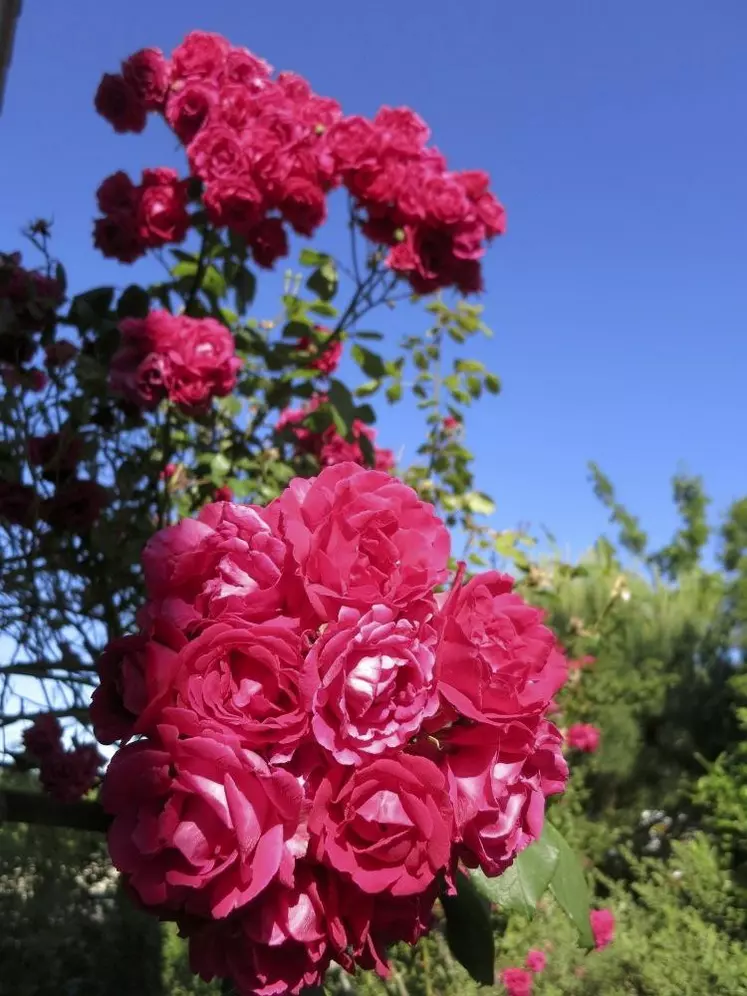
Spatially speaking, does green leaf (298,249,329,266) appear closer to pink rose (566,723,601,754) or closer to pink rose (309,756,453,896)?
pink rose (309,756,453,896)

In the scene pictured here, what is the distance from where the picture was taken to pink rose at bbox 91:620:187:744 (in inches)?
27.6

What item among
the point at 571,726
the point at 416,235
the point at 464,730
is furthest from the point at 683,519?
the point at 464,730

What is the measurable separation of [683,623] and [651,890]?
240 centimetres

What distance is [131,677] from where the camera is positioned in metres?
0.71

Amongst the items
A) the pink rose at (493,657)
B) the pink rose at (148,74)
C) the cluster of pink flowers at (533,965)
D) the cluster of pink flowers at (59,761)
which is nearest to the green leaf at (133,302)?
the pink rose at (148,74)

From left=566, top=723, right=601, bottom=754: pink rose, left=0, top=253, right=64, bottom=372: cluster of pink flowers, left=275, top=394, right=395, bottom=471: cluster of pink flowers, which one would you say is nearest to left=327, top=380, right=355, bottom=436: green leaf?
left=275, top=394, right=395, bottom=471: cluster of pink flowers

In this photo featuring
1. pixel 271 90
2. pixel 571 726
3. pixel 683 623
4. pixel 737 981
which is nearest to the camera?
pixel 271 90

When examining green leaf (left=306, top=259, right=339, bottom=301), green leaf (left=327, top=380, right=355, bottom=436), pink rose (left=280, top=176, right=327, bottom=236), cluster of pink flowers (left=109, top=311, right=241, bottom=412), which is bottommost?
cluster of pink flowers (left=109, top=311, right=241, bottom=412)

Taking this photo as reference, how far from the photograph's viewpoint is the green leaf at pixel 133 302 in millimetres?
2047

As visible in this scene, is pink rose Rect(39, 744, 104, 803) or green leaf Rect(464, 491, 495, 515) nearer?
pink rose Rect(39, 744, 104, 803)

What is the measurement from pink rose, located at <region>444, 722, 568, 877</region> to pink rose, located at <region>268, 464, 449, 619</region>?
0.14 meters

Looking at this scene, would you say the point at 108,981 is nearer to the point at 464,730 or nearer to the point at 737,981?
the point at 737,981

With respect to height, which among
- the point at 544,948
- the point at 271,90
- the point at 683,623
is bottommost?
the point at 544,948

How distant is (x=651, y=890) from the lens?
10.2 feet
